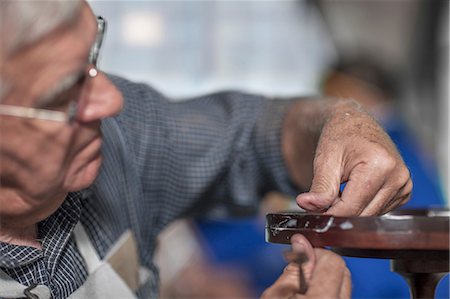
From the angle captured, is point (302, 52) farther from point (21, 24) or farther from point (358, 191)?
point (21, 24)

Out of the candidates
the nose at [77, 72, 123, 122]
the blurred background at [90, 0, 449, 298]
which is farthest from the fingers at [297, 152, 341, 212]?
the blurred background at [90, 0, 449, 298]

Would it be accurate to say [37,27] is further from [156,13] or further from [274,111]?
[156,13]

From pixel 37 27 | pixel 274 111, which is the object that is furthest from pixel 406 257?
pixel 274 111

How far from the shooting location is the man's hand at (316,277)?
626 millimetres

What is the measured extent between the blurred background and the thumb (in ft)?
5.56

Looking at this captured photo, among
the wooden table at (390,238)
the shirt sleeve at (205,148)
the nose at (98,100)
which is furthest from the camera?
the shirt sleeve at (205,148)

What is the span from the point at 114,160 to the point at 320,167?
335 mm

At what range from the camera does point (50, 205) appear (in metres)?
0.79

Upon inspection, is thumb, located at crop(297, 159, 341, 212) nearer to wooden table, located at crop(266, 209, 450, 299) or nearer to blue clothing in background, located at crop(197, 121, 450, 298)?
wooden table, located at crop(266, 209, 450, 299)

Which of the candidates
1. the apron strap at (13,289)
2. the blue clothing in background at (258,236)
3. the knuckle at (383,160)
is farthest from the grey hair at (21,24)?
the blue clothing in background at (258,236)

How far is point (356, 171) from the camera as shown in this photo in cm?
80

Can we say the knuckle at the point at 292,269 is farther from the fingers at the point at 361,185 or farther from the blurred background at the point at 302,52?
the blurred background at the point at 302,52

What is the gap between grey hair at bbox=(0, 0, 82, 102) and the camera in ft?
2.10

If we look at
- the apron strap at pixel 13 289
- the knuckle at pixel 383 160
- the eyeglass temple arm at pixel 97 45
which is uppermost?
the eyeglass temple arm at pixel 97 45
